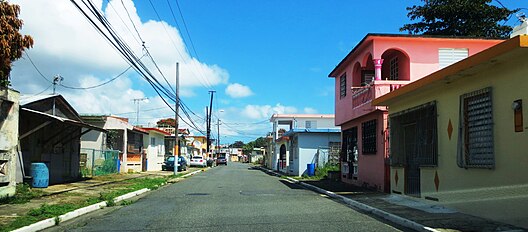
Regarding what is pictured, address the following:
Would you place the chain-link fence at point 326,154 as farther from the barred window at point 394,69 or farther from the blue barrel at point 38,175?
the blue barrel at point 38,175

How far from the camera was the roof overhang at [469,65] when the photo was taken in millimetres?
8461

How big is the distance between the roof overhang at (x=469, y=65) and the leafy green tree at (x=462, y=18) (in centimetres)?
2573

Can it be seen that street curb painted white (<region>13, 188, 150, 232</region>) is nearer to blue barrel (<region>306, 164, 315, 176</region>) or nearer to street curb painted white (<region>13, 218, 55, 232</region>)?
street curb painted white (<region>13, 218, 55, 232</region>)

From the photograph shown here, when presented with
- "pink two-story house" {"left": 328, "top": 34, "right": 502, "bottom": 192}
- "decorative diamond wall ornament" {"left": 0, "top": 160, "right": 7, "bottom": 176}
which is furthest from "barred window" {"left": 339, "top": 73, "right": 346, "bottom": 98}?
"decorative diamond wall ornament" {"left": 0, "top": 160, "right": 7, "bottom": 176}

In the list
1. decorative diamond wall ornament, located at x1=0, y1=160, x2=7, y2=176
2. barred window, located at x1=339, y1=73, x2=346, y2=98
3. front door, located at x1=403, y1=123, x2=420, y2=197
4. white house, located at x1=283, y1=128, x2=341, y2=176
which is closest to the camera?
decorative diamond wall ornament, located at x1=0, y1=160, x2=7, y2=176

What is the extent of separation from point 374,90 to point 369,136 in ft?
9.79

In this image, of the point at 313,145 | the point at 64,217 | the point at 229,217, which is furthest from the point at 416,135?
the point at 313,145

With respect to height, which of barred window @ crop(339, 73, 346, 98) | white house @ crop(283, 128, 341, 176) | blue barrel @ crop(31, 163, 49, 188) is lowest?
blue barrel @ crop(31, 163, 49, 188)

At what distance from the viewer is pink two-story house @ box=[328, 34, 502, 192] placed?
18469mm

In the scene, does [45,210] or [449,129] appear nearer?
[45,210]

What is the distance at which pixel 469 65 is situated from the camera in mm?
10117

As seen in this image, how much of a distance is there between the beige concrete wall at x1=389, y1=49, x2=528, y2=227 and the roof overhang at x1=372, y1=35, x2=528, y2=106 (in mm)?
182

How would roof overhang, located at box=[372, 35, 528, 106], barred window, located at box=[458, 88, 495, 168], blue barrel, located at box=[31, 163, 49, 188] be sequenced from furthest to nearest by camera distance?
blue barrel, located at box=[31, 163, 49, 188] → barred window, located at box=[458, 88, 495, 168] → roof overhang, located at box=[372, 35, 528, 106]

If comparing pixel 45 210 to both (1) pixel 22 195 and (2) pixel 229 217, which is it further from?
(2) pixel 229 217
